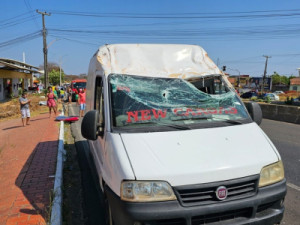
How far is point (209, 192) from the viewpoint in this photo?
2586mm

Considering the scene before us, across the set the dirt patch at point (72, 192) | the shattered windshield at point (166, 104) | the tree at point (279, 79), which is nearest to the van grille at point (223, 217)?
the shattered windshield at point (166, 104)

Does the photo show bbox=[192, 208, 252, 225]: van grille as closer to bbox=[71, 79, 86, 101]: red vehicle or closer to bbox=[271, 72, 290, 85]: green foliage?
bbox=[71, 79, 86, 101]: red vehicle

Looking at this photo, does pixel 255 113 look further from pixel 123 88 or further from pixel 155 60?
pixel 123 88

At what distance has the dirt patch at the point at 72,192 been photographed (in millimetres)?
4077

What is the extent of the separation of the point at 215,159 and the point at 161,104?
3.46 ft

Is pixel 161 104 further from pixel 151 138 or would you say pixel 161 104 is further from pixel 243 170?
pixel 243 170

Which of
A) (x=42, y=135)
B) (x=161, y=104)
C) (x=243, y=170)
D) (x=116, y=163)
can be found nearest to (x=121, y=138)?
(x=116, y=163)

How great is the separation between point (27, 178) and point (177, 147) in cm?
373

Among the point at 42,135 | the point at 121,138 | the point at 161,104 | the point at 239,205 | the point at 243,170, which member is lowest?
the point at 42,135

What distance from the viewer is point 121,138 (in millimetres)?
2947

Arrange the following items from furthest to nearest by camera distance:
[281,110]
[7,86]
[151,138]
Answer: [7,86] → [281,110] → [151,138]

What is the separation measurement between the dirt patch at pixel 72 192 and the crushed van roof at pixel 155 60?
2.16m

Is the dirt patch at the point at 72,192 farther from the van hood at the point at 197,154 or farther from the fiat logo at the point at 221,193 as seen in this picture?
the fiat logo at the point at 221,193

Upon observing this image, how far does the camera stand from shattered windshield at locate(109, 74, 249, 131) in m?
3.29
